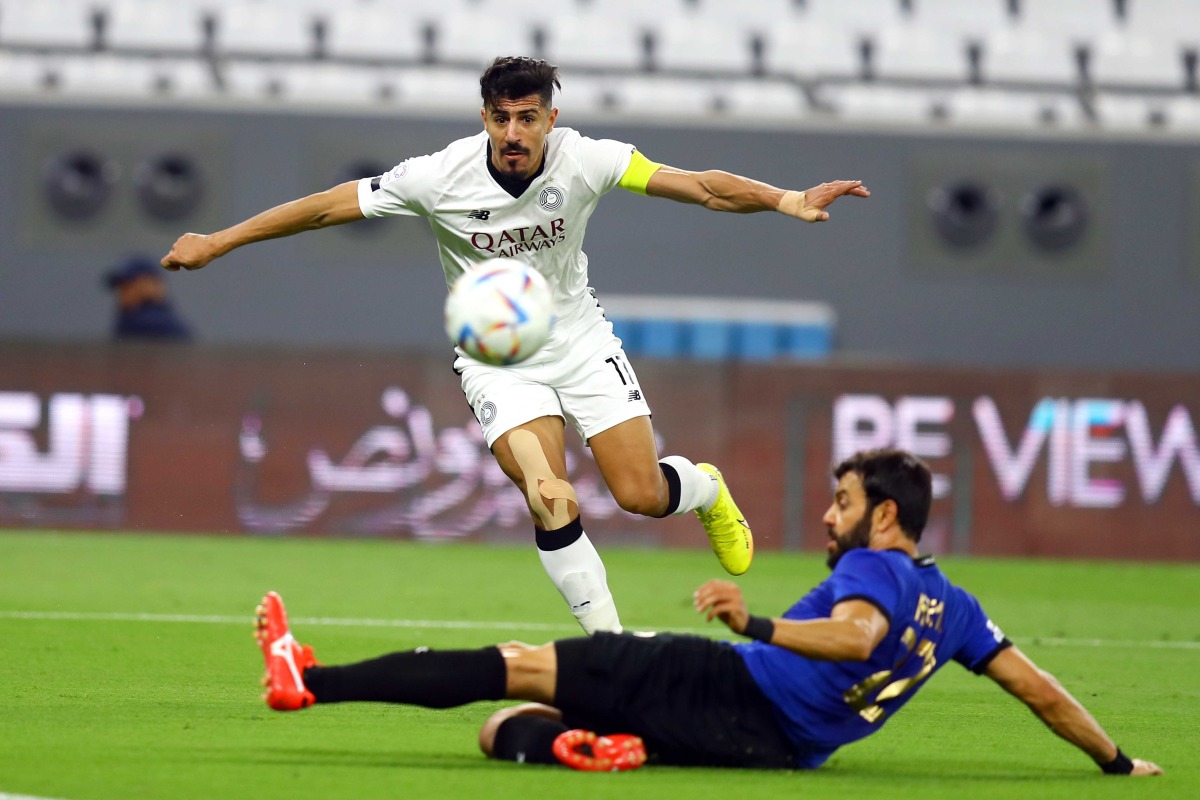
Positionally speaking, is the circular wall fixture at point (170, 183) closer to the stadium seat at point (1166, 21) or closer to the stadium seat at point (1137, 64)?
the stadium seat at point (1137, 64)

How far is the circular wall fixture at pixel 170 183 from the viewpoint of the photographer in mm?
15750

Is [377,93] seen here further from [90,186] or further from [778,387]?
[778,387]

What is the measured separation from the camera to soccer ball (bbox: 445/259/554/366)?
5.34 metres

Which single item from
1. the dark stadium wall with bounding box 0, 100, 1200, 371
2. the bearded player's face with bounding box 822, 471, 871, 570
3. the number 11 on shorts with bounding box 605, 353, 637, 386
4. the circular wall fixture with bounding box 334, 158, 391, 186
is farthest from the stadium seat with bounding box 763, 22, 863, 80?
the bearded player's face with bounding box 822, 471, 871, 570

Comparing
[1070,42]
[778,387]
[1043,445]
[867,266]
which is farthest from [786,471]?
[1070,42]

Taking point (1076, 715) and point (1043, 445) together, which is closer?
point (1076, 715)

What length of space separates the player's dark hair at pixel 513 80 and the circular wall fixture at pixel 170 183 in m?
10.5

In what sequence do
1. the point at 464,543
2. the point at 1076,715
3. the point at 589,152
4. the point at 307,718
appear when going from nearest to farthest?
the point at 1076,715 < the point at 307,718 < the point at 589,152 < the point at 464,543

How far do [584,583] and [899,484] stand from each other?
6.26ft

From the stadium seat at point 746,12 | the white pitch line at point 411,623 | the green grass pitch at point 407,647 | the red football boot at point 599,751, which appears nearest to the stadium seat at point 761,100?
the stadium seat at point 746,12

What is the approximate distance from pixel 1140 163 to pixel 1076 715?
12221 mm

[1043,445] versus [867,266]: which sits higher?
[867,266]

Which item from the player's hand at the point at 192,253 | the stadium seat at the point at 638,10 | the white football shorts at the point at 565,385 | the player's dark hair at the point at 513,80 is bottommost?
the white football shorts at the point at 565,385

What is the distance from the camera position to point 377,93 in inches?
630
